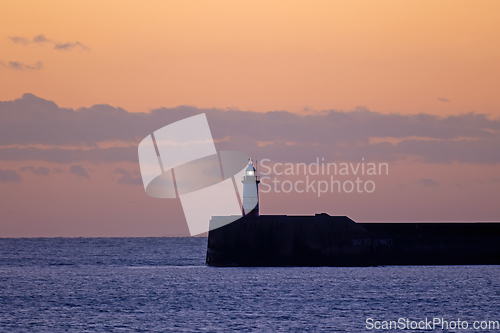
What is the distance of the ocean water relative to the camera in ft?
95.8

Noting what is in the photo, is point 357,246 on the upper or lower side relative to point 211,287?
upper

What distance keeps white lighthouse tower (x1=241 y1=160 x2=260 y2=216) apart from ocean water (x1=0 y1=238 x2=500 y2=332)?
16.3 ft

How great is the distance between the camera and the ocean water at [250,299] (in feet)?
95.8

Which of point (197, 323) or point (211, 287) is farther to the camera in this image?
point (211, 287)

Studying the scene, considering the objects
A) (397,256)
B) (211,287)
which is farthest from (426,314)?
(397,256)

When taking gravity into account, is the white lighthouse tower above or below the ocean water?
above

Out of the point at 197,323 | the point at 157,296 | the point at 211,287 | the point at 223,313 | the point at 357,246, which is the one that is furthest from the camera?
the point at 357,246

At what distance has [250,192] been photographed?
5297cm

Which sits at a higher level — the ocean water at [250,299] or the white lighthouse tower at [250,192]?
the white lighthouse tower at [250,192]

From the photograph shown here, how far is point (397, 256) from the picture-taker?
163 feet

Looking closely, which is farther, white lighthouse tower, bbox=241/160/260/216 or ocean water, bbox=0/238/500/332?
white lighthouse tower, bbox=241/160/260/216

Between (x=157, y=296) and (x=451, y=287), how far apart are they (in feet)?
61.6

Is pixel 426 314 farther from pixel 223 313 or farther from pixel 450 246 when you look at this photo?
pixel 450 246

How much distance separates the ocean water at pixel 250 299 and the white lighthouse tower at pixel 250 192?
16.3ft
